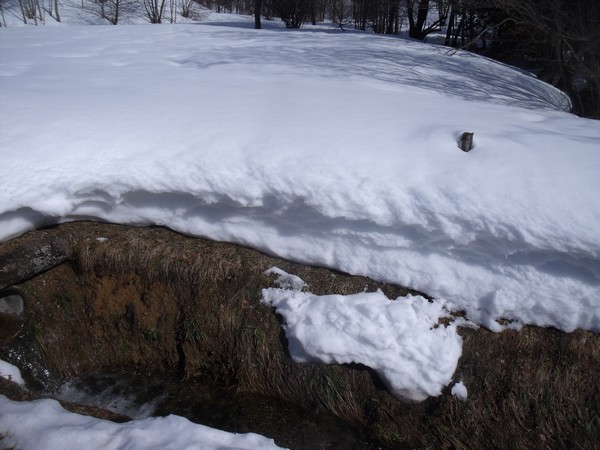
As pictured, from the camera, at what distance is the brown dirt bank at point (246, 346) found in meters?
2.96

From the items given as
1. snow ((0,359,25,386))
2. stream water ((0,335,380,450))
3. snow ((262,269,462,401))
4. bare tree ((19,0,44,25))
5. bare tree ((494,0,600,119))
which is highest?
bare tree ((19,0,44,25))

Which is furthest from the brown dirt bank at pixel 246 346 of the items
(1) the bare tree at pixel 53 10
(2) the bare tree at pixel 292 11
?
(1) the bare tree at pixel 53 10

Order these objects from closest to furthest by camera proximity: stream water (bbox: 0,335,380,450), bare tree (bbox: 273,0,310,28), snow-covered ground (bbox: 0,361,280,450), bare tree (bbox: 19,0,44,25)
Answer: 1. snow-covered ground (bbox: 0,361,280,450)
2. stream water (bbox: 0,335,380,450)
3. bare tree (bbox: 19,0,44,25)
4. bare tree (bbox: 273,0,310,28)

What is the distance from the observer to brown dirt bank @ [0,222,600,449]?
2965 mm

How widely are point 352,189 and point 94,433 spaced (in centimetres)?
219

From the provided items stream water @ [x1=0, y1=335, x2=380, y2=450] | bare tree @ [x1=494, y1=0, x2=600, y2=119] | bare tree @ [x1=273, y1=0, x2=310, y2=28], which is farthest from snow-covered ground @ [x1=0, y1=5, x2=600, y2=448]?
bare tree @ [x1=273, y1=0, x2=310, y2=28]

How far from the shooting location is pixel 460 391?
120 inches

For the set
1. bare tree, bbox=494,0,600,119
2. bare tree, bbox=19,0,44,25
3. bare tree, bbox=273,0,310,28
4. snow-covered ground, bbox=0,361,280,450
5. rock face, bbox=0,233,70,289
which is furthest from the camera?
bare tree, bbox=273,0,310,28

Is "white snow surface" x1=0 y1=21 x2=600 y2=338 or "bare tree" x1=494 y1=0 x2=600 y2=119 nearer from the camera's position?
"white snow surface" x1=0 y1=21 x2=600 y2=338

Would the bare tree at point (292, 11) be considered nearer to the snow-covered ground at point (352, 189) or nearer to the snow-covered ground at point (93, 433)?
the snow-covered ground at point (352, 189)

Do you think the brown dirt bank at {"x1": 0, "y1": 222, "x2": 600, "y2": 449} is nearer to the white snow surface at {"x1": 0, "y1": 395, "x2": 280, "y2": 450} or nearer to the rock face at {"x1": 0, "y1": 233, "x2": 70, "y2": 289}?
the rock face at {"x1": 0, "y1": 233, "x2": 70, "y2": 289}

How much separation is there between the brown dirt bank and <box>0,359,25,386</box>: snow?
0.91 feet

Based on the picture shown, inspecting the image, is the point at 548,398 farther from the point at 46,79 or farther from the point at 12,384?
the point at 46,79

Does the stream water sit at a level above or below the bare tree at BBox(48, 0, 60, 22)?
below
